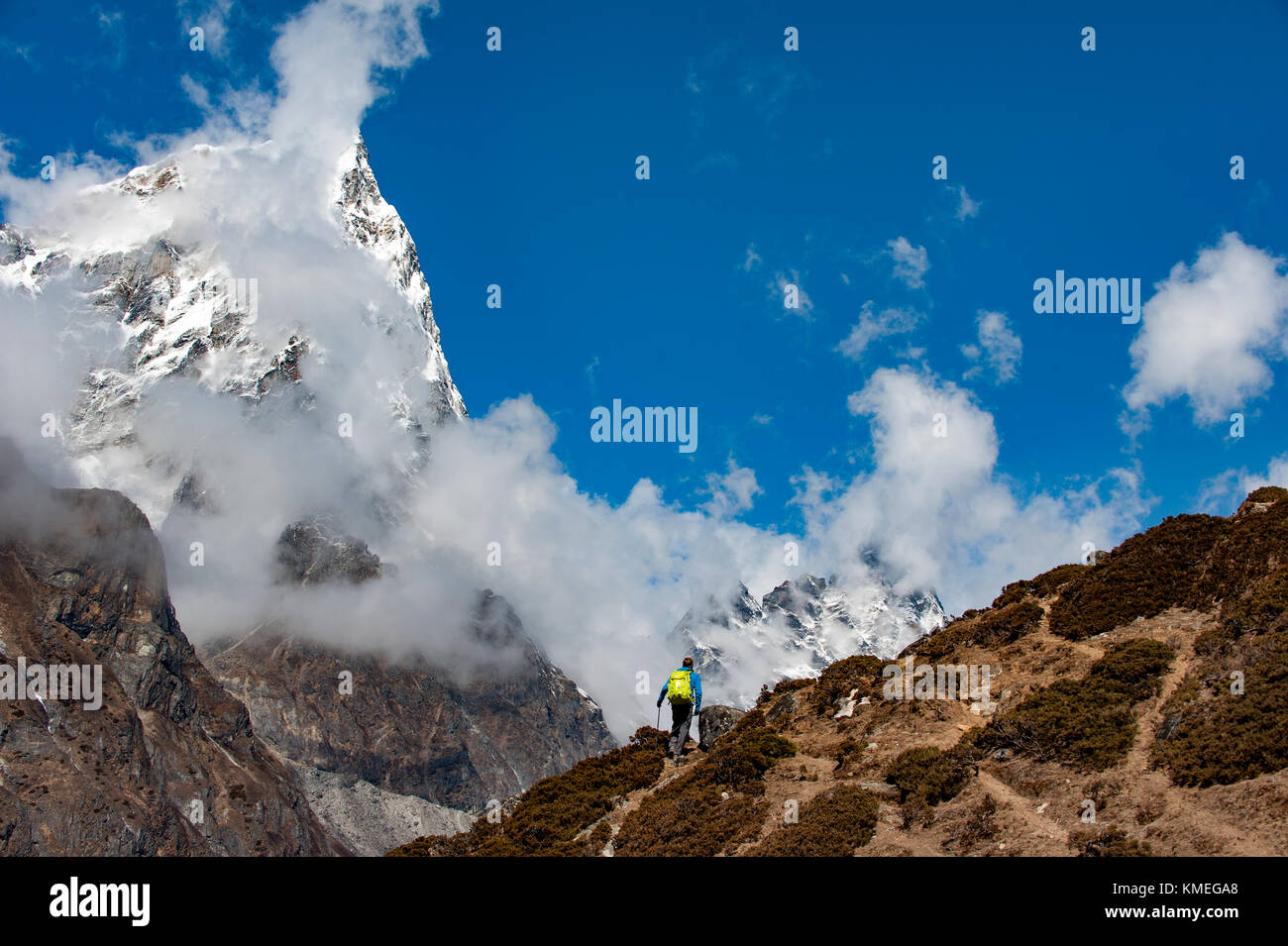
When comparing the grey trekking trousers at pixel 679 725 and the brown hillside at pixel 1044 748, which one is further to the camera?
the grey trekking trousers at pixel 679 725

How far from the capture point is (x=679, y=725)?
26.3m

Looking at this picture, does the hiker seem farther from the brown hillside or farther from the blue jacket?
the brown hillside

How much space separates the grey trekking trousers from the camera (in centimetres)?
2553

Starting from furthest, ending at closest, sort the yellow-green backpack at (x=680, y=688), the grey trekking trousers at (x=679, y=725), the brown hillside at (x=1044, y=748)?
1. the grey trekking trousers at (x=679, y=725)
2. the yellow-green backpack at (x=680, y=688)
3. the brown hillside at (x=1044, y=748)

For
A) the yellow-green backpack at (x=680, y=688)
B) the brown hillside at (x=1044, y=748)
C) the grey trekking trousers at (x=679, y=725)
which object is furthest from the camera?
the grey trekking trousers at (x=679, y=725)

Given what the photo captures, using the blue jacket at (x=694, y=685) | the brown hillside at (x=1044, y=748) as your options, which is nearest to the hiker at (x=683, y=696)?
the blue jacket at (x=694, y=685)

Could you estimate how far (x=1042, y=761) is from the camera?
1909 centimetres

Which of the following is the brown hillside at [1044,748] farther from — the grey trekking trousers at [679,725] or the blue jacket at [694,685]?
the blue jacket at [694,685]

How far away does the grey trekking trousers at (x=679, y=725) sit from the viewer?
83.8ft

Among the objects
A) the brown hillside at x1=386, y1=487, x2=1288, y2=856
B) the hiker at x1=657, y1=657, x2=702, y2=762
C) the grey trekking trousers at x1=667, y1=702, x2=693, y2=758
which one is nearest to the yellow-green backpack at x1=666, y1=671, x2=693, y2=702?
the hiker at x1=657, y1=657, x2=702, y2=762

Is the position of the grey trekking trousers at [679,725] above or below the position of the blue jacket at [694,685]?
below
